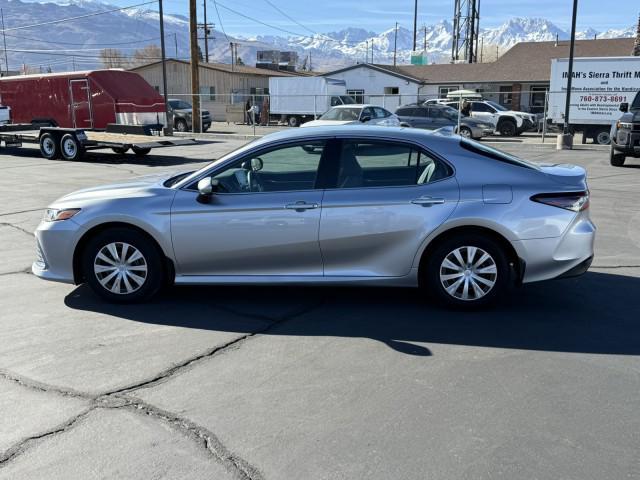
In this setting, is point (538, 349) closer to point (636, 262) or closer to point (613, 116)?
point (636, 262)

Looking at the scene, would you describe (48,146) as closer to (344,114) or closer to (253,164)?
(344,114)

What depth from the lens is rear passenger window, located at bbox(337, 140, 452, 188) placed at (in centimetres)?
524

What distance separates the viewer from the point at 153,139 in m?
18.2

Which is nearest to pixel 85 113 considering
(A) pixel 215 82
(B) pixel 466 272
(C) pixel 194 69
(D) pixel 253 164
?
(C) pixel 194 69

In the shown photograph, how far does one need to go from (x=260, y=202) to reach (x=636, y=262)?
442cm

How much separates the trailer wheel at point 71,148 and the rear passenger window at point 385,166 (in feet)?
50.0

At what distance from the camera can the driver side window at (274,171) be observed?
210 inches

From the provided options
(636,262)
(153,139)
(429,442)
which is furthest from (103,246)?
(153,139)

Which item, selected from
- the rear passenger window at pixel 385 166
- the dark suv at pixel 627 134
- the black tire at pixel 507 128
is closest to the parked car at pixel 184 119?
the black tire at pixel 507 128

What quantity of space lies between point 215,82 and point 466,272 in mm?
49610

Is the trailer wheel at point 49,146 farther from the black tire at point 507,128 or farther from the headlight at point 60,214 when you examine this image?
the black tire at point 507,128

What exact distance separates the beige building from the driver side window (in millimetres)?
45729

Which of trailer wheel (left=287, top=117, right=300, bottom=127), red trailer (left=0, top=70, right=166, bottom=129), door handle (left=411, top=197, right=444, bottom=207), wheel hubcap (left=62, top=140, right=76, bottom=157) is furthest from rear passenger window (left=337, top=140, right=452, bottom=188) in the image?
trailer wheel (left=287, top=117, right=300, bottom=127)

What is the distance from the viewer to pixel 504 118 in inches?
1165
